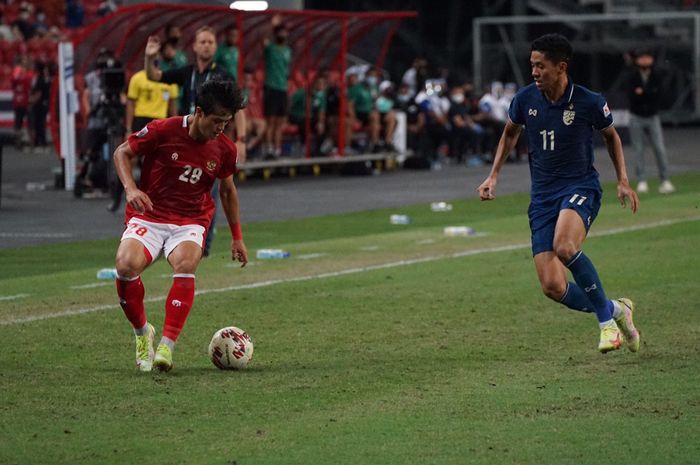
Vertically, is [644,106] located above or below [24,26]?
below

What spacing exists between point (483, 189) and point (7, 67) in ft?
99.5

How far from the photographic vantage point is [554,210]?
970cm

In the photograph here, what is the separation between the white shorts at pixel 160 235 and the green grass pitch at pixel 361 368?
729 millimetres

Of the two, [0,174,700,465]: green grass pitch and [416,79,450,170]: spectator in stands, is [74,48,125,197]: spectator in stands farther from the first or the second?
[416,79,450,170]: spectator in stands

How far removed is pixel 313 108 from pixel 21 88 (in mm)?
9687

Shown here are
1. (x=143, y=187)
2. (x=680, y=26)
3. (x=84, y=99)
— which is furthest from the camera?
(x=680, y=26)

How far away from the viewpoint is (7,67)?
38531 millimetres

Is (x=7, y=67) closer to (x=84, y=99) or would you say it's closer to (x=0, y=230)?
(x=84, y=99)

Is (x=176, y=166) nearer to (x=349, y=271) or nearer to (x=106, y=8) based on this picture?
(x=349, y=271)

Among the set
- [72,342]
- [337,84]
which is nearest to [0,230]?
[72,342]

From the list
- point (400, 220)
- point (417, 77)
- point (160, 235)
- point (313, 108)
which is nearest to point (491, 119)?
point (417, 77)

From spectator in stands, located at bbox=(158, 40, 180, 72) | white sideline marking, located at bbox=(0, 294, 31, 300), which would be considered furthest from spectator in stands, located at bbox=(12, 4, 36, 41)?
white sideline marking, located at bbox=(0, 294, 31, 300)

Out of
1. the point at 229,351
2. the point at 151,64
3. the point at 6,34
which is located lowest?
the point at 229,351

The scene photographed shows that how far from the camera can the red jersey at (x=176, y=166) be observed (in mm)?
9336
